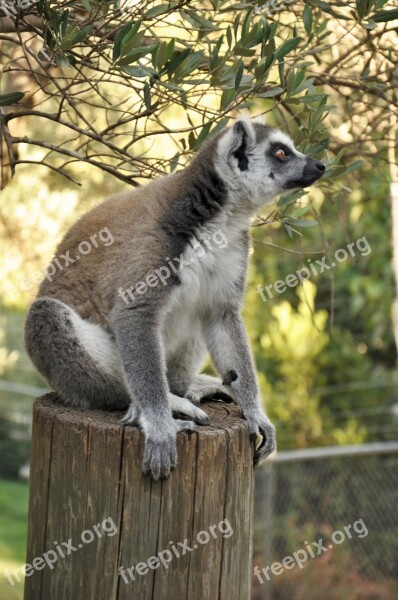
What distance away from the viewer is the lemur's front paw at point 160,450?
118 inches

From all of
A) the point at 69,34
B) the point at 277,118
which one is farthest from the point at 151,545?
the point at 277,118

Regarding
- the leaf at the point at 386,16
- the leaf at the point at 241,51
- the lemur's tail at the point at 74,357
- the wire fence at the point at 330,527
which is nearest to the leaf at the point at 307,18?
the leaf at the point at 386,16

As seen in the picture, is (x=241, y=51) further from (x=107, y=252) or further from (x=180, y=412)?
(x=180, y=412)

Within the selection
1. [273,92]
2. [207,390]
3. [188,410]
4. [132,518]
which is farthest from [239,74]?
[132,518]

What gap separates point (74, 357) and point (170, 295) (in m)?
0.46

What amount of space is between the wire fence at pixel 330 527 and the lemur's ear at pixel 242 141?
4.01m

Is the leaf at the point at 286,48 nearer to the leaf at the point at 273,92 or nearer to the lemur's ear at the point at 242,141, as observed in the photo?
the leaf at the point at 273,92

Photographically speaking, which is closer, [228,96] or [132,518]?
[132,518]

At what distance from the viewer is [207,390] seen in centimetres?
397

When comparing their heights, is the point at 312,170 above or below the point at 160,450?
above

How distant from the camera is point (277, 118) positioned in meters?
6.25

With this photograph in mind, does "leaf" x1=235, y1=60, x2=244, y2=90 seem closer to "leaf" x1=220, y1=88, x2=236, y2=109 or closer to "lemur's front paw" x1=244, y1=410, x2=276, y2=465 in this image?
"leaf" x1=220, y1=88, x2=236, y2=109

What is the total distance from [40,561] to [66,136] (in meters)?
5.55

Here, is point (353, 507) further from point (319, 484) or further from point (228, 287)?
point (228, 287)
